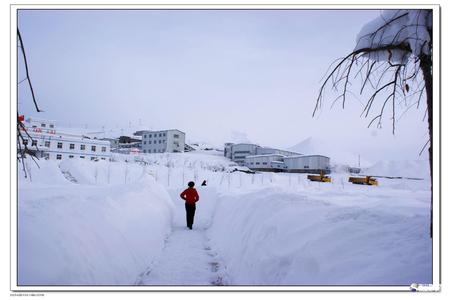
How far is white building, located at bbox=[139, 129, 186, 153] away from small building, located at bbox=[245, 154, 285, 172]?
18926 mm

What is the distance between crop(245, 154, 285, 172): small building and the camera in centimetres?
5227

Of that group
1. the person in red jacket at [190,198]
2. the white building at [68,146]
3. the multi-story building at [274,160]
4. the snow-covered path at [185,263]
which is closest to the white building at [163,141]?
the multi-story building at [274,160]

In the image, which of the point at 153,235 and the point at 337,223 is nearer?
the point at 337,223

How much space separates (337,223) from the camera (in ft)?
10.2

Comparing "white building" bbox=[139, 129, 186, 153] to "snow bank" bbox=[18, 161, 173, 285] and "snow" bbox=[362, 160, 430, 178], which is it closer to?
"snow" bbox=[362, 160, 430, 178]

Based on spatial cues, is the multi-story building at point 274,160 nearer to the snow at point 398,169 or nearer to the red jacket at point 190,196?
the snow at point 398,169

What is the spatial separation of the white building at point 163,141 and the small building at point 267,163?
745 inches
